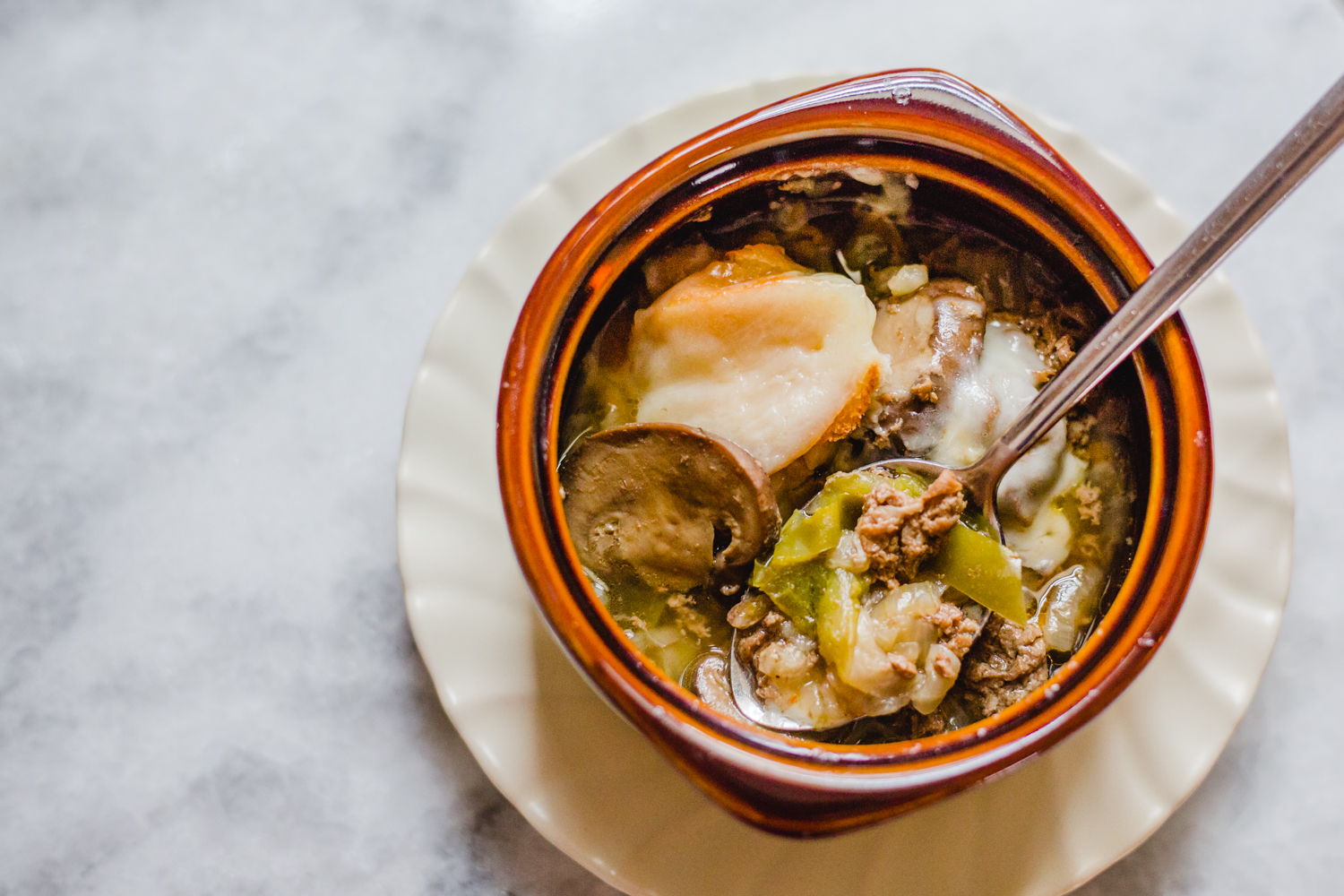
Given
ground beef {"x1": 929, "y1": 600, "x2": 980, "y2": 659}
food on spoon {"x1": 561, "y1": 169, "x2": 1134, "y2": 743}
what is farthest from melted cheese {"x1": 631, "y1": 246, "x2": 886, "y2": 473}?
ground beef {"x1": 929, "y1": 600, "x2": 980, "y2": 659}

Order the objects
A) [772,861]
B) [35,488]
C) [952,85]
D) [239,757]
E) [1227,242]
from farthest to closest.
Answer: [35,488]
[239,757]
[772,861]
[952,85]
[1227,242]

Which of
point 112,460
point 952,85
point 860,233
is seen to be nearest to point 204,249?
point 112,460

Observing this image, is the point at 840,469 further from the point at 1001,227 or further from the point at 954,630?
the point at 1001,227

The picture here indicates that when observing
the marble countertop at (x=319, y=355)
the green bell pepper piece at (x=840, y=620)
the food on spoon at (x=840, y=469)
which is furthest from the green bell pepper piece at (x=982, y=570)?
the marble countertop at (x=319, y=355)

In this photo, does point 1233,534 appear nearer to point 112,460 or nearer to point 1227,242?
point 1227,242

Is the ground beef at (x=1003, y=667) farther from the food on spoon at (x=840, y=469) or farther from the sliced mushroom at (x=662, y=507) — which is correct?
the sliced mushroom at (x=662, y=507)
